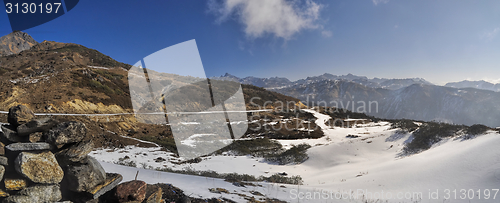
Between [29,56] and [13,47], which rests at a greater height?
[13,47]

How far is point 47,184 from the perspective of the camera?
2564 mm

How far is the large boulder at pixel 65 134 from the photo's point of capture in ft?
8.98

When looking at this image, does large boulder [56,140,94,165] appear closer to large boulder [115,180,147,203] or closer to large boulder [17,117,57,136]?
large boulder [17,117,57,136]

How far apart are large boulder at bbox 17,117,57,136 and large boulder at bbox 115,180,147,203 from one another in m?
1.37

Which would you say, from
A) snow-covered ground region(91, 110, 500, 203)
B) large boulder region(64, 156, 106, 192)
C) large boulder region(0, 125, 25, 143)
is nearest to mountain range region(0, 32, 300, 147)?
snow-covered ground region(91, 110, 500, 203)

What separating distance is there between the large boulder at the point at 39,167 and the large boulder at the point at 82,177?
0.38 ft

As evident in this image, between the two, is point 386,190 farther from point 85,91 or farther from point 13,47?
point 13,47

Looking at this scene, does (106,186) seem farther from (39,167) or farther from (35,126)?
(35,126)

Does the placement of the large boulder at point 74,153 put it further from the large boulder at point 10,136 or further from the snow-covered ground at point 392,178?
the snow-covered ground at point 392,178

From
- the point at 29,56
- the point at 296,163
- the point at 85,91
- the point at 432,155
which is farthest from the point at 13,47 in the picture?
the point at 432,155

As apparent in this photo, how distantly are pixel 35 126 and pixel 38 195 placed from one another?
0.97 m

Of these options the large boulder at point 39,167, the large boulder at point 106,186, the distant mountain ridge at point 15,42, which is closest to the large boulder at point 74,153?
the large boulder at point 39,167

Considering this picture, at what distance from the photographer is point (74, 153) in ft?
9.37

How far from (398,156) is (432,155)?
→ 2.86m
